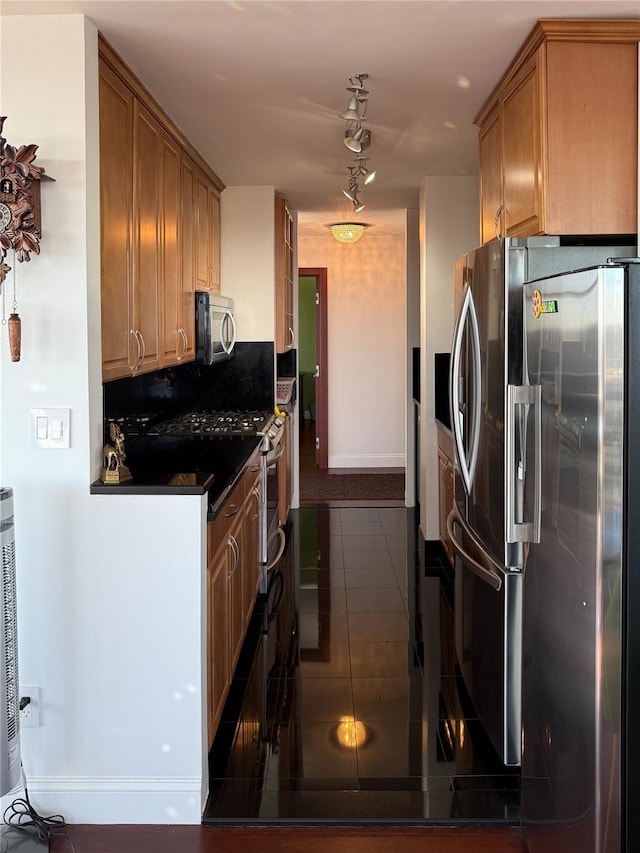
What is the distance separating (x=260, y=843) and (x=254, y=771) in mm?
408

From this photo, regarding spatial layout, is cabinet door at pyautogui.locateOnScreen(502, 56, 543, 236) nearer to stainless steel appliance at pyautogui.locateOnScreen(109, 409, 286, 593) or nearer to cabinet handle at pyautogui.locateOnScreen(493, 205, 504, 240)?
cabinet handle at pyautogui.locateOnScreen(493, 205, 504, 240)

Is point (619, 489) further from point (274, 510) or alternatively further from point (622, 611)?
point (274, 510)

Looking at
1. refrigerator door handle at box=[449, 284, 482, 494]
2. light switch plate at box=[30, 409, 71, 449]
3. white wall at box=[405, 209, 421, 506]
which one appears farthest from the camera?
white wall at box=[405, 209, 421, 506]

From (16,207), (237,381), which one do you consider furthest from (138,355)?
(237,381)

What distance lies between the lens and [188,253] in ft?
15.2

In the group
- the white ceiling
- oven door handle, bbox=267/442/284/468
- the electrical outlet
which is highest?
the white ceiling

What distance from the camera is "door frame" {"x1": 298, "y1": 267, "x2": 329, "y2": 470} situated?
9.58m

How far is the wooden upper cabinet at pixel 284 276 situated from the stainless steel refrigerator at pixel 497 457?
302cm

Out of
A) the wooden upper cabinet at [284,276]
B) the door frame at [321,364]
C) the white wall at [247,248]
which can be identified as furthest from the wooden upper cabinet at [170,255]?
the door frame at [321,364]

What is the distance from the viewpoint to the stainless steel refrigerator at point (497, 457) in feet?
9.20

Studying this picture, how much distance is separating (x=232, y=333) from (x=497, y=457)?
3.14 metres

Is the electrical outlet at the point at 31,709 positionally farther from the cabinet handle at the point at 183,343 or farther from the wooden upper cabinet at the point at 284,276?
the wooden upper cabinet at the point at 284,276

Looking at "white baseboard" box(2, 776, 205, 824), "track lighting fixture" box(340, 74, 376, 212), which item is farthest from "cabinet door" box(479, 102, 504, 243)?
"white baseboard" box(2, 776, 205, 824)

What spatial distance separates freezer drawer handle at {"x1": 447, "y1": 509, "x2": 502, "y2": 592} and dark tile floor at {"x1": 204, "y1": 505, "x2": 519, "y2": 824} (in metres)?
0.61
